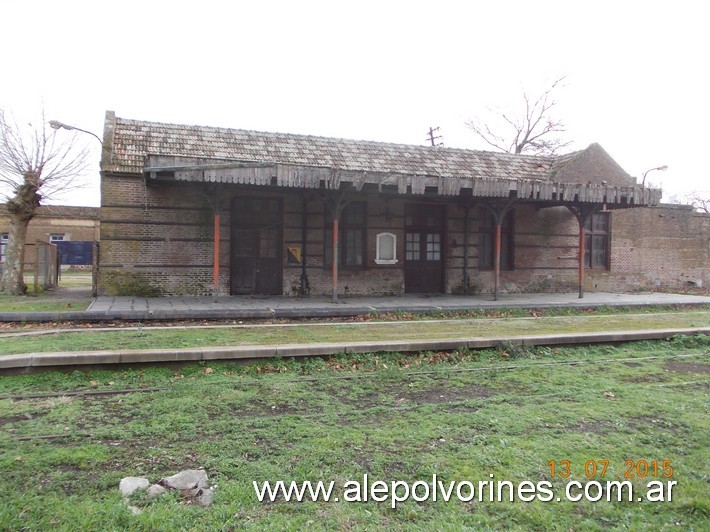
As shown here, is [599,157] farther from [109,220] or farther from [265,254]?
[109,220]

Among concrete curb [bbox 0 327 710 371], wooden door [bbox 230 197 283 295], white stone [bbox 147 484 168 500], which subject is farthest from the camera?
wooden door [bbox 230 197 283 295]

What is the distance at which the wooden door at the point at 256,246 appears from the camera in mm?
14711

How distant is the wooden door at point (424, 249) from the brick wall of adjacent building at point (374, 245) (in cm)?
27

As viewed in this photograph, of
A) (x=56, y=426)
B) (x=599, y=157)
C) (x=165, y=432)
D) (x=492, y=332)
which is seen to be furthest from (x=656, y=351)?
(x=599, y=157)

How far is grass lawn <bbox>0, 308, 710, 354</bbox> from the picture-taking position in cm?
750

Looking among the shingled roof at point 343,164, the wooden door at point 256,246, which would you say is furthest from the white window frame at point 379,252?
the wooden door at point 256,246

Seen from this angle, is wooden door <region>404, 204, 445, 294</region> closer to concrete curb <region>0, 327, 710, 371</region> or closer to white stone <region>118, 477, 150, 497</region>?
concrete curb <region>0, 327, 710, 371</region>

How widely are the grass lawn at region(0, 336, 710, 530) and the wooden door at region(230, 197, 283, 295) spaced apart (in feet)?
26.4

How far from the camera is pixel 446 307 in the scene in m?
12.7

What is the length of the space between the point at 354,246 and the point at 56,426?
11.8 m

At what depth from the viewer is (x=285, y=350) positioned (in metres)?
7.25

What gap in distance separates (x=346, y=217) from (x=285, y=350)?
903 centimetres

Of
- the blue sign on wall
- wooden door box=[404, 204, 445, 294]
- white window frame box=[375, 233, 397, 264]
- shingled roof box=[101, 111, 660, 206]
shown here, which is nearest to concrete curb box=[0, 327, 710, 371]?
shingled roof box=[101, 111, 660, 206]
